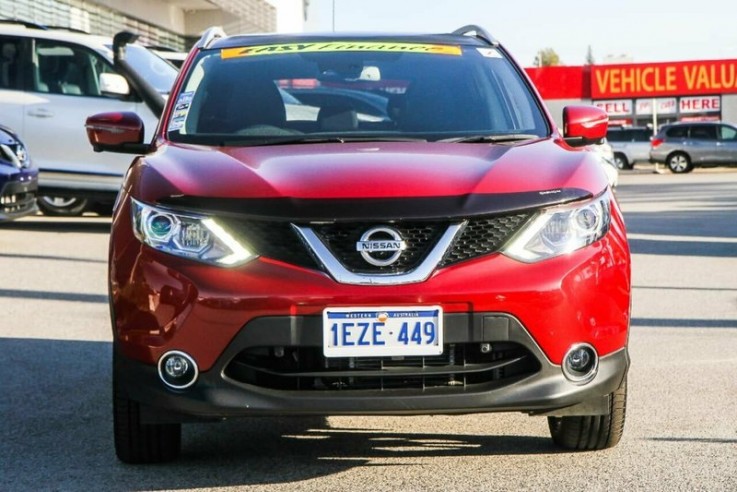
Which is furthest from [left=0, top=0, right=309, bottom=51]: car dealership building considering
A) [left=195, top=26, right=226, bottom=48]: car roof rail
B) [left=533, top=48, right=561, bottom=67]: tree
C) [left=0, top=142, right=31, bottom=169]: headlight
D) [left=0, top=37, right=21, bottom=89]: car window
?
[left=533, top=48, right=561, bottom=67]: tree

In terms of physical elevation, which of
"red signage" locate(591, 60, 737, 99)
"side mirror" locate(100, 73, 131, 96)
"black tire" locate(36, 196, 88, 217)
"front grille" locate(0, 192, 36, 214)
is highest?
"side mirror" locate(100, 73, 131, 96)

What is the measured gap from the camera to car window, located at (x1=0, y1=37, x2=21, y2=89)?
1575 centimetres

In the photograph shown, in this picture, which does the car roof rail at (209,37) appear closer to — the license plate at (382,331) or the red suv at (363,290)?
the red suv at (363,290)

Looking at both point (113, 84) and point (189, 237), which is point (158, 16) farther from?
point (189, 237)

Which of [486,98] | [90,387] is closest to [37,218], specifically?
[90,387]

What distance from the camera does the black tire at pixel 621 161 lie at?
4825 cm

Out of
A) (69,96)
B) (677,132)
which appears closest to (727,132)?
(677,132)

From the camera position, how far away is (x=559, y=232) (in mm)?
4668

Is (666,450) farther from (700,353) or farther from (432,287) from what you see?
(700,353)

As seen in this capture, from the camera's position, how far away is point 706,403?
6227 mm

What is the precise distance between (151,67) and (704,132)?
100ft

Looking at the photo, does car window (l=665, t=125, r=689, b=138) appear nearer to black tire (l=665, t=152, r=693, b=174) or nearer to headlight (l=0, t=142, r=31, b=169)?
black tire (l=665, t=152, r=693, b=174)

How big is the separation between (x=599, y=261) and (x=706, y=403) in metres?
1.79

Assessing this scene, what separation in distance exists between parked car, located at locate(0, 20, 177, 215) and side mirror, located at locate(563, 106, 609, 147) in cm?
940
